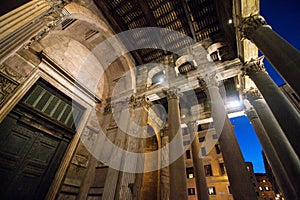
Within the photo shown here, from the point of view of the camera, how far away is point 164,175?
9750 mm

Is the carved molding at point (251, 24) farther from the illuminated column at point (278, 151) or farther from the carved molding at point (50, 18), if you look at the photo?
the carved molding at point (50, 18)

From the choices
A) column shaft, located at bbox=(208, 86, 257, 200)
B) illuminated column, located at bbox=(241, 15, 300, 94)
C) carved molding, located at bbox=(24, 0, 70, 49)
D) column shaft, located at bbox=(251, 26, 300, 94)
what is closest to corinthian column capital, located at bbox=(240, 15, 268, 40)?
illuminated column, located at bbox=(241, 15, 300, 94)

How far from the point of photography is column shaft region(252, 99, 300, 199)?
379 cm

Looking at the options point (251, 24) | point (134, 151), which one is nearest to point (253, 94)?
point (251, 24)

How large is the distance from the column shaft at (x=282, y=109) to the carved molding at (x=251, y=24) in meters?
1.61

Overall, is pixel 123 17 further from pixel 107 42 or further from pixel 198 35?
pixel 198 35

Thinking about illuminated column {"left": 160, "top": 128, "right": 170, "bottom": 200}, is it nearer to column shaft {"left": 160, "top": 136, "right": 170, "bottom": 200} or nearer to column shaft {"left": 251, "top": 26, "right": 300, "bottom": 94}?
column shaft {"left": 160, "top": 136, "right": 170, "bottom": 200}

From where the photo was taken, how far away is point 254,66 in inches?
214

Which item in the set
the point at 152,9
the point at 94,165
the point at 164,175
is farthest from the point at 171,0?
the point at 164,175

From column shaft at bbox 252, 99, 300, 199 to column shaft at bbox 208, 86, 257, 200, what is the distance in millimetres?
997

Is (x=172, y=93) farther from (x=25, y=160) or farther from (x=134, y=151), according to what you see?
(x=25, y=160)

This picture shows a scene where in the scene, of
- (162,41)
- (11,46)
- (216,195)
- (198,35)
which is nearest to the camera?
(11,46)

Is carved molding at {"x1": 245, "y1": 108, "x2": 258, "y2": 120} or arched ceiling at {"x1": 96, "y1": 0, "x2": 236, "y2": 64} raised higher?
arched ceiling at {"x1": 96, "y1": 0, "x2": 236, "y2": 64}

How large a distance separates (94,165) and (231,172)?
564cm
